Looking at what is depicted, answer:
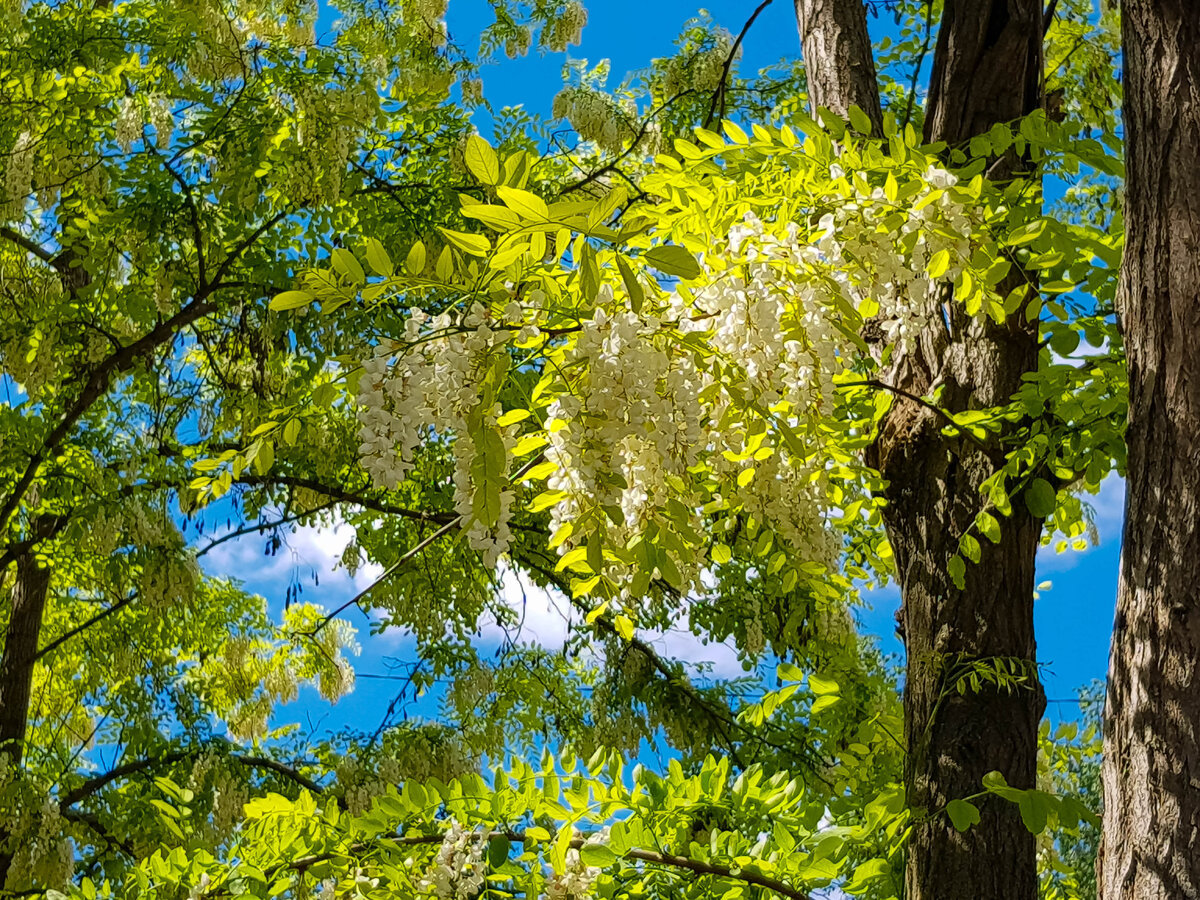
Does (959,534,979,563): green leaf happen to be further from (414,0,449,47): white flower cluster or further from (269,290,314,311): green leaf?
(414,0,449,47): white flower cluster

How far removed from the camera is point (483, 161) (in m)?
1.20

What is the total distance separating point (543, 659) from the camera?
628 cm

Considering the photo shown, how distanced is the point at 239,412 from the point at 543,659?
2131 millimetres

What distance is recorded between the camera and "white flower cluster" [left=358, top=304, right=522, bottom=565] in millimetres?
1318

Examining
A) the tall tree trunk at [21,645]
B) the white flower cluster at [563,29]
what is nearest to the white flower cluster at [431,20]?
the white flower cluster at [563,29]

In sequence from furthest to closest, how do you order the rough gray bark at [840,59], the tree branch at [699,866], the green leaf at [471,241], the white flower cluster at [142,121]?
the white flower cluster at [142,121] < the rough gray bark at [840,59] < the tree branch at [699,866] < the green leaf at [471,241]

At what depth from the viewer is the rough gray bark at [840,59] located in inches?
114

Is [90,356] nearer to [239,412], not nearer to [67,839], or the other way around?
[239,412]

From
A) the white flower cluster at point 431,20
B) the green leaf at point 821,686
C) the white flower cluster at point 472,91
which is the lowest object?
the green leaf at point 821,686

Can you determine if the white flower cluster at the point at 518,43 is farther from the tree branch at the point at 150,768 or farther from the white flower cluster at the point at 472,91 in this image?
the tree branch at the point at 150,768

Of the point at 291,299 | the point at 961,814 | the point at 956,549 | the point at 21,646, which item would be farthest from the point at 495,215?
the point at 21,646

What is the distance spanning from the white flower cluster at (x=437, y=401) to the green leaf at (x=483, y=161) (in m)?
0.17

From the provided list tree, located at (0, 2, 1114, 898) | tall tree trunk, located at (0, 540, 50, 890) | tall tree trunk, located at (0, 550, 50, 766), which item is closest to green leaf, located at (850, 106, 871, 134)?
tree, located at (0, 2, 1114, 898)

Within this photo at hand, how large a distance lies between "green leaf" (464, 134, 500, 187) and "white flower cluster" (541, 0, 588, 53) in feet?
20.4
